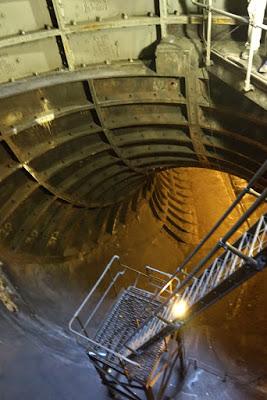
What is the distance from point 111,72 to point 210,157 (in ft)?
8.79

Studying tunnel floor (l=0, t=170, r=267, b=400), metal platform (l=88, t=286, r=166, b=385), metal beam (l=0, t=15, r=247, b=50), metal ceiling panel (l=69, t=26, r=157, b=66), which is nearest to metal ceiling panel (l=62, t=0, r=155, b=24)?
metal beam (l=0, t=15, r=247, b=50)

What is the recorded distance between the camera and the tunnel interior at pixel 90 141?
5754 millimetres

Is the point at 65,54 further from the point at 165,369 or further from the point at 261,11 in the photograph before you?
the point at 165,369

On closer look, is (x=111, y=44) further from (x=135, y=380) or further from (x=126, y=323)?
(x=135, y=380)

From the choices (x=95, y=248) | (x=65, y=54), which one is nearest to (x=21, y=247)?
(x=95, y=248)

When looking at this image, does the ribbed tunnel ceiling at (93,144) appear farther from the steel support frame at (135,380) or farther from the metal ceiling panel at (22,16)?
the steel support frame at (135,380)

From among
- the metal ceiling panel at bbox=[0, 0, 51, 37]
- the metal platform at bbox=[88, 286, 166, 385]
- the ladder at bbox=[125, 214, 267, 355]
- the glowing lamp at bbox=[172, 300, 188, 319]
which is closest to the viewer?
the ladder at bbox=[125, 214, 267, 355]

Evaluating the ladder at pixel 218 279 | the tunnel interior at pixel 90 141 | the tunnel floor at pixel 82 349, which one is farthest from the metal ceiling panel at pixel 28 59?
the ladder at pixel 218 279

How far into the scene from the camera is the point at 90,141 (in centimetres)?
785

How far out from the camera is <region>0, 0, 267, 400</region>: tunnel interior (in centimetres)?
575

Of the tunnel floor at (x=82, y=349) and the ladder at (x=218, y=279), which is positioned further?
the tunnel floor at (x=82, y=349)

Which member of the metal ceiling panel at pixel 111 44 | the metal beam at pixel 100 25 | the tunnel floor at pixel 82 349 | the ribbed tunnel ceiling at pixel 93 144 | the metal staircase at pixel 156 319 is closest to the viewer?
the metal staircase at pixel 156 319

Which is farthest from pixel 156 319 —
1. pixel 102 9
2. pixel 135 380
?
pixel 102 9

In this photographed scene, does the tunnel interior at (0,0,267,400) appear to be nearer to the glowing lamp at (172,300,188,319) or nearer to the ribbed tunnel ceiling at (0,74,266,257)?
the ribbed tunnel ceiling at (0,74,266,257)
